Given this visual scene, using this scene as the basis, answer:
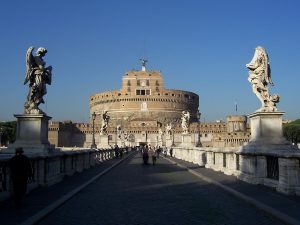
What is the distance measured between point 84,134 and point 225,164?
10151 centimetres

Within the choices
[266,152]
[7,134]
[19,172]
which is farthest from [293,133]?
[19,172]

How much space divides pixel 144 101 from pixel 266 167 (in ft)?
373

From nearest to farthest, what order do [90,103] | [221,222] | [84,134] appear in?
[221,222] → [84,134] → [90,103]

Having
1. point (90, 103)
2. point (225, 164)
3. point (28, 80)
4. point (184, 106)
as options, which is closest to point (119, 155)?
point (225, 164)

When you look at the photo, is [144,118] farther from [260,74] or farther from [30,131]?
[30,131]

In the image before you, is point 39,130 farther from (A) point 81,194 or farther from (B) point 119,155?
(B) point 119,155

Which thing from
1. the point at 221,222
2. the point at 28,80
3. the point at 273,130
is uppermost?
the point at 28,80

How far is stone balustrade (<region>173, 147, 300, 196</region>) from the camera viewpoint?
938 cm

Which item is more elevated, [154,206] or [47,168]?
[47,168]

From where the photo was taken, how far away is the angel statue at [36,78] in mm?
12436

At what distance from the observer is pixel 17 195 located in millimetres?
8086

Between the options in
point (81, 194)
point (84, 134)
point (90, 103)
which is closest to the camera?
point (81, 194)

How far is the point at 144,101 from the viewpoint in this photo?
125 metres

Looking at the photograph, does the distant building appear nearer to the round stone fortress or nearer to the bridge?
the round stone fortress
